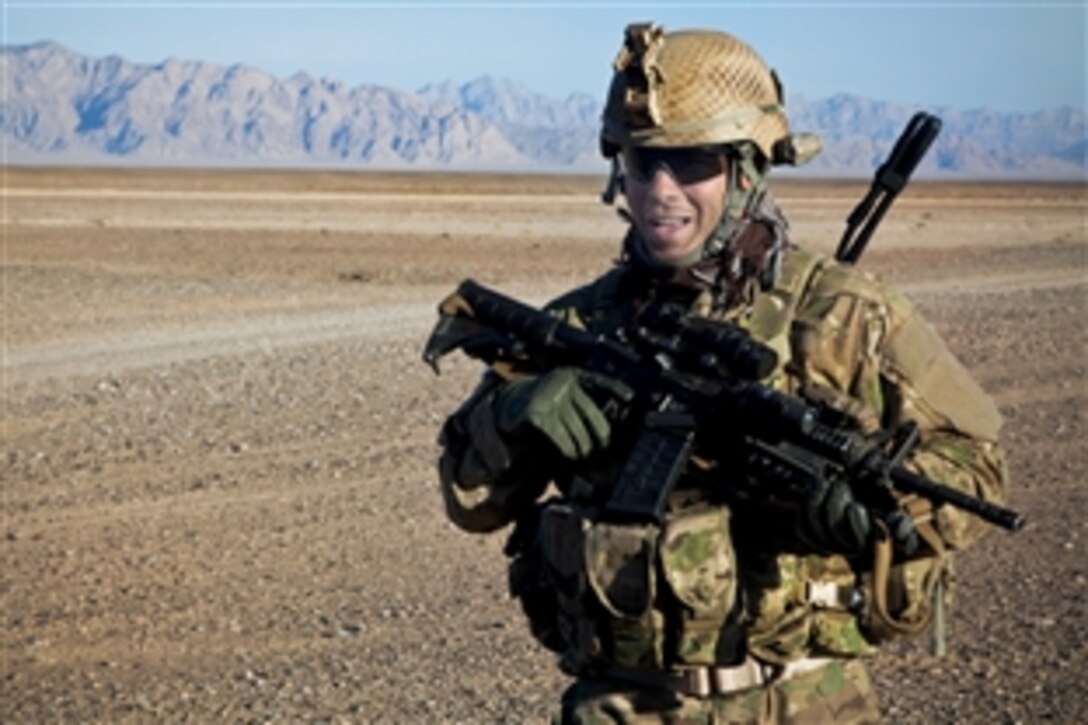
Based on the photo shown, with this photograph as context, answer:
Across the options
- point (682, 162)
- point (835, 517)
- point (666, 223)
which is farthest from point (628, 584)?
point (682, 162)

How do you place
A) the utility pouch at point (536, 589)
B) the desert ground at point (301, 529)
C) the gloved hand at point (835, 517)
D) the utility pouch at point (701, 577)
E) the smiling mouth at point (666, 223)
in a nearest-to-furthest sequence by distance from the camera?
the gloved hand at point (835, 517) < the utility pouch at point (701, 577) < the smiling mouth at point (666, 223) < the utility pouch at point (536, 589) < the desert ground at point (301, 529)

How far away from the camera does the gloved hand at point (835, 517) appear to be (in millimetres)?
2508

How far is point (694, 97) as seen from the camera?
2846 millimetres

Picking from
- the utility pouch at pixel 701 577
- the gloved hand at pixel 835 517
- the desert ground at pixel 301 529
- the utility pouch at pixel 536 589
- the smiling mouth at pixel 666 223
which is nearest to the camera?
the gloved hand at pixel 835 517

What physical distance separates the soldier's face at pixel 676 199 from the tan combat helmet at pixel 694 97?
0.03 m

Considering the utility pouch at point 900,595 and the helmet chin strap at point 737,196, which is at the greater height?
the helmet chin strap at point 737,196

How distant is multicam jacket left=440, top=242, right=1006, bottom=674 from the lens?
8.84ft

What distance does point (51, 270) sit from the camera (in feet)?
71.4

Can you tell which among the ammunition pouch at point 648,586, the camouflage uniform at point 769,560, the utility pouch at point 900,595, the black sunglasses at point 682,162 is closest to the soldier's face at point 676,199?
the black sunglasses at point 682,162

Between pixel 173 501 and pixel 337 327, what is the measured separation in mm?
7311

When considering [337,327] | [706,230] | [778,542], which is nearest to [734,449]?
[778,542]

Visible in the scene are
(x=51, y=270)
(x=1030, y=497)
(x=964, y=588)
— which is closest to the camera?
(x=964, y=588)

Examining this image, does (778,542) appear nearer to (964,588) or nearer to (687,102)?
(687,102)

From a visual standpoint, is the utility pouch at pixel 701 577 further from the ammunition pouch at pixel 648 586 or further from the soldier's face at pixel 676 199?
the soldier's face at pixel 676 199
